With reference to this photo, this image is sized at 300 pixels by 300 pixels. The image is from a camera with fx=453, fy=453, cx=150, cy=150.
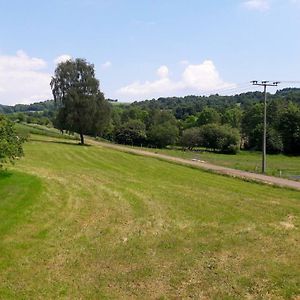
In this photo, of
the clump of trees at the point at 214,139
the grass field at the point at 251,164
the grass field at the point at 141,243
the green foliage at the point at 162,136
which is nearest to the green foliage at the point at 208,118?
the green foliage at the point at 162,136

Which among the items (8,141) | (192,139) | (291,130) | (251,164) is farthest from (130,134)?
(8,141)

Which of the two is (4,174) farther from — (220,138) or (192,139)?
(192,139)

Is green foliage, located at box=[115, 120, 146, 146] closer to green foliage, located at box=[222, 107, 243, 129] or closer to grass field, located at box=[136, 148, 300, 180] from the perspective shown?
grass field, located at box=[136, 148, 300, 180]

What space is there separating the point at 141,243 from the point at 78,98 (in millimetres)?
49454

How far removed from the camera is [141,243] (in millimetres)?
12633

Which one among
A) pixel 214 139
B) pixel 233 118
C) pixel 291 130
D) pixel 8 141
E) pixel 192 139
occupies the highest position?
pixel 233 118

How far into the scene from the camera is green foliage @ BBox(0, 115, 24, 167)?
20.6 m

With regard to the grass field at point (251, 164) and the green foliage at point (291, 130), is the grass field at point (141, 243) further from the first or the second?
the green foliage at point (291, 130)

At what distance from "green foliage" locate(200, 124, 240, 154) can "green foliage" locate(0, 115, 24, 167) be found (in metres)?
74.5

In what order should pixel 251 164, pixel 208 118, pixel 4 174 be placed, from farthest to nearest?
pixel 208 118 → pixel 251 164 → pixel 4 174

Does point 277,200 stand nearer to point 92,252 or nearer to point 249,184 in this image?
point 249,184

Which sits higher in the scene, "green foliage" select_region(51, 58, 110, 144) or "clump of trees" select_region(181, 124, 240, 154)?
"green foliage" select_region(51, 58, 110, 144)

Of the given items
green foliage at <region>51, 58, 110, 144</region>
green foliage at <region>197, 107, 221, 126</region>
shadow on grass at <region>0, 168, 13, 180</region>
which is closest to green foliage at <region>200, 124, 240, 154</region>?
green foliage at <region>197, 107, 221, 126</region>

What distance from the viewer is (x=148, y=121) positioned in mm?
130000
